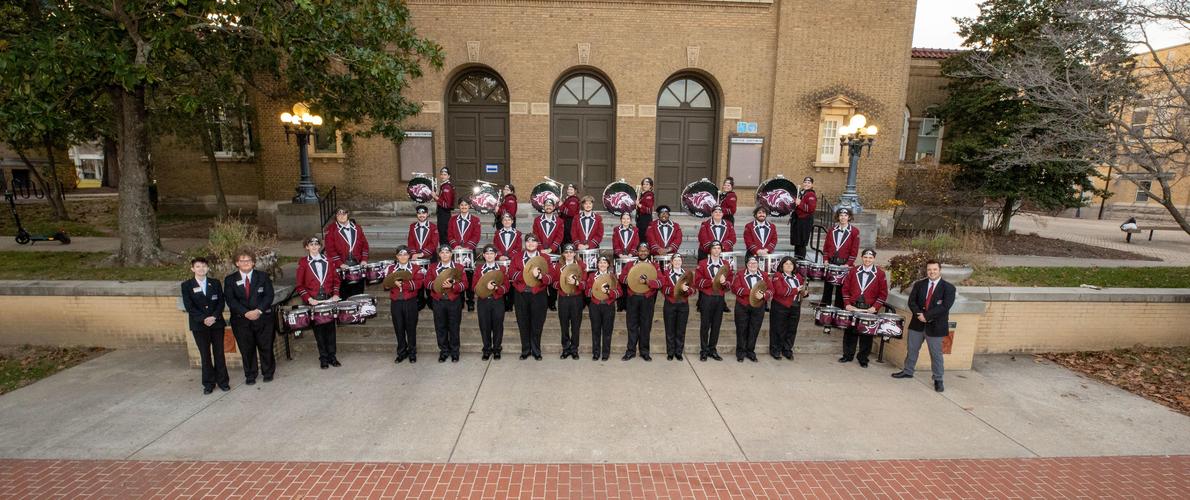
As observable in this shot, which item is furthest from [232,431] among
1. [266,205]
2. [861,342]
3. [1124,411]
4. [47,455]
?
A: [266,205]

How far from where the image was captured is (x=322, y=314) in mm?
7086

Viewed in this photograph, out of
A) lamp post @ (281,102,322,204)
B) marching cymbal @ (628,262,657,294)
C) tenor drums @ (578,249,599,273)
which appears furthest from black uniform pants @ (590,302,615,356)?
lamp post @ (281,102,322,204)

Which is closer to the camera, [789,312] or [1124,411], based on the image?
[1124,411]

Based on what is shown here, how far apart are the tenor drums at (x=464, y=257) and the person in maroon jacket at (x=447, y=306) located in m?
0.62

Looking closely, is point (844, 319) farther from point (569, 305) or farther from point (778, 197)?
point (569, 305)

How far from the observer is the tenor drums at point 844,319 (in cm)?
740

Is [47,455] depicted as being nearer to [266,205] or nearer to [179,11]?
[179,11]

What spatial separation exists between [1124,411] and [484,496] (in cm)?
787

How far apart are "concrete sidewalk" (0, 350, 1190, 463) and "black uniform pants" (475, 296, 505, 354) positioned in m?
0.30

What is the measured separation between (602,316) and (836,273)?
3902mm

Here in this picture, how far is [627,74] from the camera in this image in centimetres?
1653

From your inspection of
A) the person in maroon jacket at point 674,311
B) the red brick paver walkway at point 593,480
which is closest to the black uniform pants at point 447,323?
the red brick paver walkway at point 593,480

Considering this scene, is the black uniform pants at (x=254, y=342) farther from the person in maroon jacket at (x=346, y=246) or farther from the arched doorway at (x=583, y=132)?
the arched doorway at (x=583, y=132)

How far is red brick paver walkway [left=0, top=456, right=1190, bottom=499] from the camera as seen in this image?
4.64 meters
